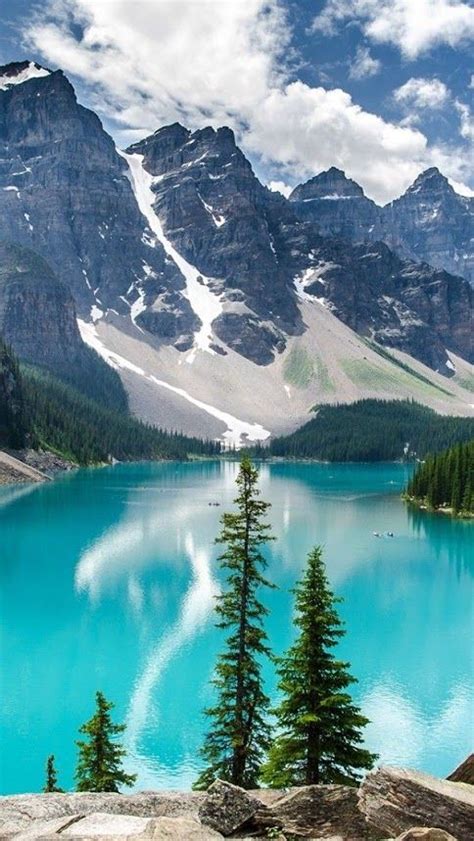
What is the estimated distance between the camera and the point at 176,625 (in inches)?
1861

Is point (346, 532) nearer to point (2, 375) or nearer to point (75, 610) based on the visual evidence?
point (75, 610)

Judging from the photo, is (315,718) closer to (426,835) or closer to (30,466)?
(426,835)

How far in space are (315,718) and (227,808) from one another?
6.01 m

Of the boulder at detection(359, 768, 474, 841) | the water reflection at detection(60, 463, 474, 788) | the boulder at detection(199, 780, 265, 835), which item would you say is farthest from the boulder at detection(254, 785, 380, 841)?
the water reflection at detection(60, 463, 474, 788)

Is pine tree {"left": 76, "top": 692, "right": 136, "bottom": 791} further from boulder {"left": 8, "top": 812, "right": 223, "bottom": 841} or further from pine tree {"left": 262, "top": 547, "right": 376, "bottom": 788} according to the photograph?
boulder {"left": 8, "top": 812, "right": 223, "bottom": 841}

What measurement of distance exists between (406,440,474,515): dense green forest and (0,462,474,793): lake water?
496cm

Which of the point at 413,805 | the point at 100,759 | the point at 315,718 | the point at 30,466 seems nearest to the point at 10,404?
the point at 30,466

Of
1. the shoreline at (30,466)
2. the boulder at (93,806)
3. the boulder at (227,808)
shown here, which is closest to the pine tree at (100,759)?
the boulder at (93,806)

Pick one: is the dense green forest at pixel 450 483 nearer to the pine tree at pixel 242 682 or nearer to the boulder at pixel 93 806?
the pine tree at pixel 242 682

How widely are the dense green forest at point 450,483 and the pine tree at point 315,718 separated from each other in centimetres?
8699

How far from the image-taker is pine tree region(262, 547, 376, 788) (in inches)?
733

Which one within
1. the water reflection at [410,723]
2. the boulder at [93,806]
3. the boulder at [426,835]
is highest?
the boulder at [426,835]

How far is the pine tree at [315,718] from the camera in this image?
1861 centimetres

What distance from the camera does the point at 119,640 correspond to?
4422cm
